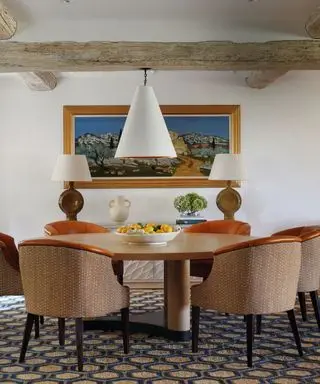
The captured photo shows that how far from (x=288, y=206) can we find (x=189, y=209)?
1.23 meters

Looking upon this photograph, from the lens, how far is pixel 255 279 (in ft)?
10.7

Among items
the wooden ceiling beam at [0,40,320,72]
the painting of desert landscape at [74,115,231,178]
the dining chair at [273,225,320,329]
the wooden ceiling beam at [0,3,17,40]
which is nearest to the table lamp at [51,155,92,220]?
the painting of desert landscape at [74,115,231,178]

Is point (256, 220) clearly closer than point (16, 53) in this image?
No

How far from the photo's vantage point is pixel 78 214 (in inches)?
252

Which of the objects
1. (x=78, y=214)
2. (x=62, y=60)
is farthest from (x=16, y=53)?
(x=78, y=214)

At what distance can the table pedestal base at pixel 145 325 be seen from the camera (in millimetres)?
3871

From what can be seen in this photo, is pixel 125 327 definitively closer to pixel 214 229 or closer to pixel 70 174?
pixel 214 229

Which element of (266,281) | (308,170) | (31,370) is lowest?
A: (31,370)

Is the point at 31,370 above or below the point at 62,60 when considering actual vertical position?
below

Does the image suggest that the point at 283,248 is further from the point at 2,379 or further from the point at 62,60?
the point at 62,60

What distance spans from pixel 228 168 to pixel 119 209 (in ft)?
4.14

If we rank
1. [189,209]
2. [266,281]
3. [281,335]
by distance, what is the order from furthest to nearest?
[189,209]
[281,335]
[266,281]

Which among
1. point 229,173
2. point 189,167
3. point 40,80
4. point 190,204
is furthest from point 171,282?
point 40,80

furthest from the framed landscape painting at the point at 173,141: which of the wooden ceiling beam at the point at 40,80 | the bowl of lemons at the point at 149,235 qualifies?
the bowl of lemons at the point at 149,235
